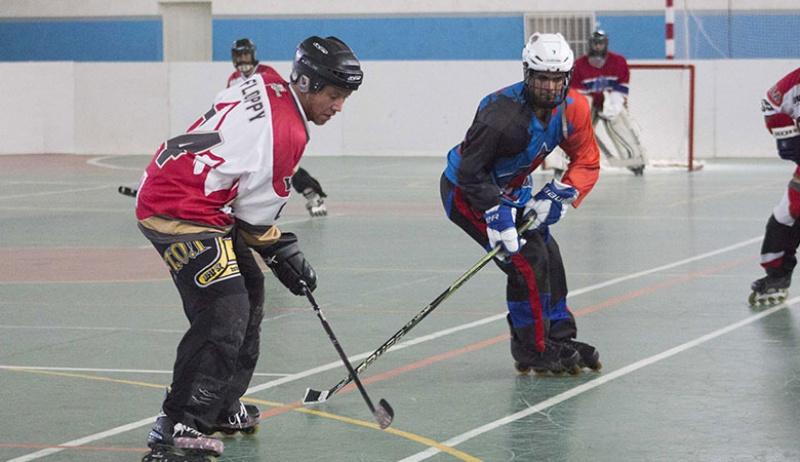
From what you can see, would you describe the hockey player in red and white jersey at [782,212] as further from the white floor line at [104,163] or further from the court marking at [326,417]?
the white floor line at [104,163]

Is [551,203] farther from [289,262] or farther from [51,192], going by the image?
[51,192]

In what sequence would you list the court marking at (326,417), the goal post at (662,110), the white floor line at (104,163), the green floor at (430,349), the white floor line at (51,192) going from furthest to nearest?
the goal post at (662,110) → the white floor line at (104,163) → the white floor line at (51,192) → the green floor at (430,349) → the court marking at (326,417)

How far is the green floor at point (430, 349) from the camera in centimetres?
586

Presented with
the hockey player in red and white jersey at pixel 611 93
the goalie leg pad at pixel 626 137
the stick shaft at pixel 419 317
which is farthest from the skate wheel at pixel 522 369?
the goalie leg pad at pixel 626 137

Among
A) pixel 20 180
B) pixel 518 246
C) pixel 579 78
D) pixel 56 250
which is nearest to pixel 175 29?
pixel 20 180

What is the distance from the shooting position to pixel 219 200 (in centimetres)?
536

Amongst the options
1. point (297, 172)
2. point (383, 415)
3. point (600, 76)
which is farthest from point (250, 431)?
point (600, 76)

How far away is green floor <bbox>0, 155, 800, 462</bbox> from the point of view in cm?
586

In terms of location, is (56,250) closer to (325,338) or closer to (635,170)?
(325,338)

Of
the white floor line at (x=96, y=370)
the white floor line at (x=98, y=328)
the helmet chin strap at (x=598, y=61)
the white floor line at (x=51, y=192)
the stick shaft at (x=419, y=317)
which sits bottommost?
the white floor line at (x=51, y=192)

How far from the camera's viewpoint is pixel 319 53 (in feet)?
17.9

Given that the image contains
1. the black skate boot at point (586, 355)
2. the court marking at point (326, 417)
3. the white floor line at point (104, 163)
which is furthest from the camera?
the white floor line at point (104, 163)

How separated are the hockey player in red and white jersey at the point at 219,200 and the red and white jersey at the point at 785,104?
4292 mm

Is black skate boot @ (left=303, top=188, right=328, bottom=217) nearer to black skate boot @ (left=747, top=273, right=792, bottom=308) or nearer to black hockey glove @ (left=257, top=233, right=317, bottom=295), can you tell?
black skate boot @ (left=747, top=273, right=792, bottom=308)
